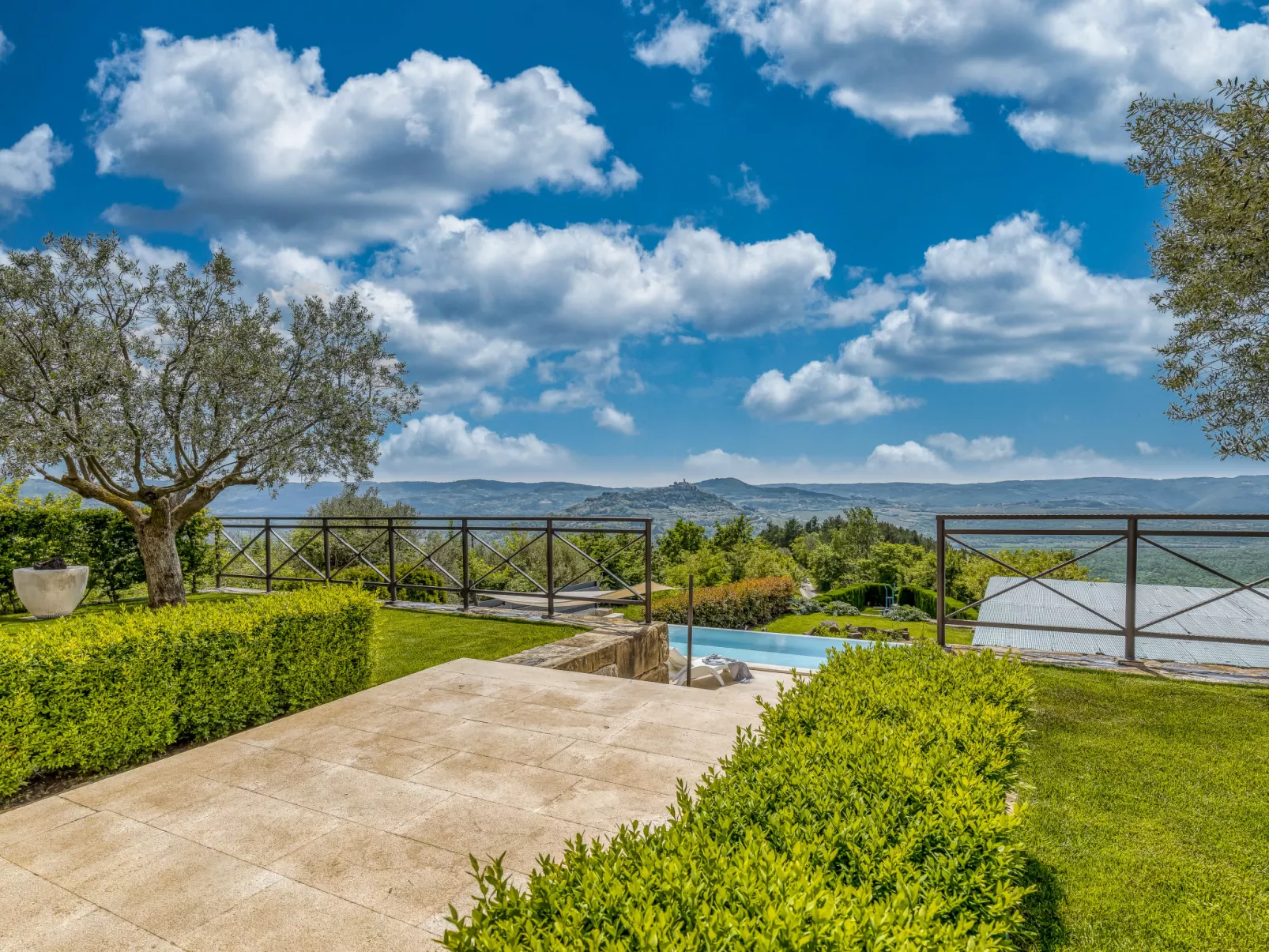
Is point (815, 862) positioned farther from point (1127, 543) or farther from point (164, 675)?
point (1127, 543)

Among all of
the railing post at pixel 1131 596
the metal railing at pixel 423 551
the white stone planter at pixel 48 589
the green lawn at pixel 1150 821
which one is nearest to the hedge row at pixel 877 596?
the metal railing at pixel 423 551

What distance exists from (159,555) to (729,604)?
443 inches

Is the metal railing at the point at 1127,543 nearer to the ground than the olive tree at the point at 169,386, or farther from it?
nearer to the ground

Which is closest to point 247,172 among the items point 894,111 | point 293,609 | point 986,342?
point 293,609

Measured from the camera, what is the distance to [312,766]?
314 centimetres

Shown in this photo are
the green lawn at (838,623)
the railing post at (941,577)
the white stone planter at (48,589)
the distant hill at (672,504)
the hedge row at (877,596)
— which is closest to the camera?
the railing post at (941,577)

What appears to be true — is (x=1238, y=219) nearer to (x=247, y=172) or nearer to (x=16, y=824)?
(x=16, y=824)

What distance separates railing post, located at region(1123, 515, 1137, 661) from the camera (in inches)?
204

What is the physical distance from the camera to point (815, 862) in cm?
134

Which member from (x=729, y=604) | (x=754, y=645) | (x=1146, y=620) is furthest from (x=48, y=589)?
Result: (x=729, y=604)

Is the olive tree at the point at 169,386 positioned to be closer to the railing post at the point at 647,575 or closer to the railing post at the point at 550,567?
the railing post at the point at 550,567

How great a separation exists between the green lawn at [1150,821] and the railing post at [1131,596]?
3.27ft

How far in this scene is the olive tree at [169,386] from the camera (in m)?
6.87

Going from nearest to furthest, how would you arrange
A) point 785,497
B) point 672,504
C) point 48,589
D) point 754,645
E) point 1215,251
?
1. point 1215,251
2. point 48,589
3. point 754,645
4. point 672,504
5. point 785,497
